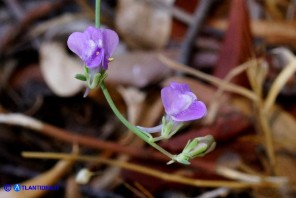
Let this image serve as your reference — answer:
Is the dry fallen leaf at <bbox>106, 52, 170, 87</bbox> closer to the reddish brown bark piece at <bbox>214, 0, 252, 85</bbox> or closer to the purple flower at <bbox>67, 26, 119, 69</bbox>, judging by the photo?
the reddish brown bark piece at <bbox>214, 0, 252, 85</bbox>

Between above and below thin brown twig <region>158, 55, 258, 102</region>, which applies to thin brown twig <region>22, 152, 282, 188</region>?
below

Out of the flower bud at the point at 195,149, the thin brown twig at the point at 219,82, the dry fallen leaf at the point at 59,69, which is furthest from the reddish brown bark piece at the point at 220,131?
the flower bud at the point at 195,149

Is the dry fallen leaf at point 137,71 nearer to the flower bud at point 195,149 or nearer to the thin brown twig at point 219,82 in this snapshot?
the thin brown twig at point 219,82

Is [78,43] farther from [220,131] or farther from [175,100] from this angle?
[220,131]

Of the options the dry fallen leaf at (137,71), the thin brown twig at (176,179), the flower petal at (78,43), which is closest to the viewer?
the flower petal at (78,43)

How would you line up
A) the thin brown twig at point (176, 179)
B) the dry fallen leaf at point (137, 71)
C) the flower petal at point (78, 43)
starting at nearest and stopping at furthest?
the flower petal at point (78, 43), the thin brown twig at point (176, 179), the dry fallen leaf at point (137, 71)

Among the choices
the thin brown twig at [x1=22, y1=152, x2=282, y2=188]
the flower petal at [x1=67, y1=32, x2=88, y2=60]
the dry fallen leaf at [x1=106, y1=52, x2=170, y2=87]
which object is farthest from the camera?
the dry fallen leaf at [x1=106, y1=52, x2=170, y2=87]

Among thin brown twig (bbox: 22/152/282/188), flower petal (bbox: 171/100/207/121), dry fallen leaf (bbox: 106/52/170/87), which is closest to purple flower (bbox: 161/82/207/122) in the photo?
flower petal (bbox: 171/100/207/121)
